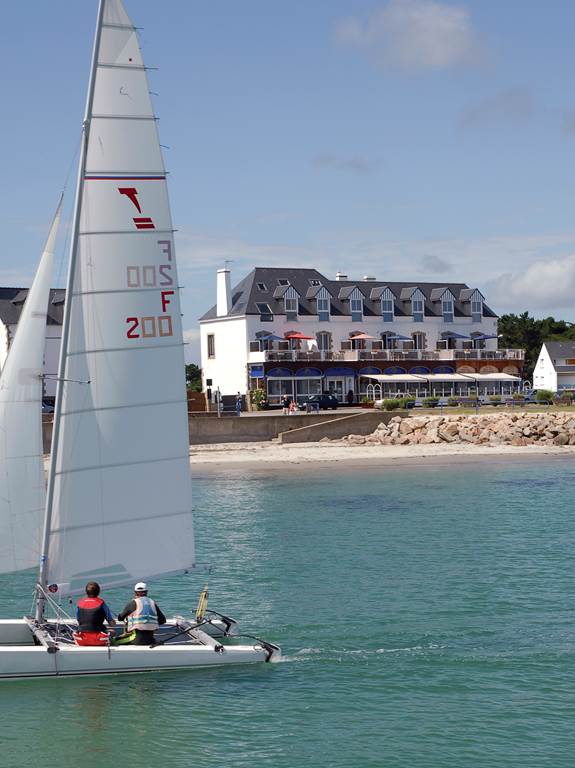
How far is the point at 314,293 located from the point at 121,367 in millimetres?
72916

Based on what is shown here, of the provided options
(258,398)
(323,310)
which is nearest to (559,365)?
(323,310)

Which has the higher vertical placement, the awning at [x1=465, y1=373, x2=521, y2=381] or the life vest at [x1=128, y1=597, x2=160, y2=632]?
the awning at [x1=465, y1=373, x2=521, y2=381]

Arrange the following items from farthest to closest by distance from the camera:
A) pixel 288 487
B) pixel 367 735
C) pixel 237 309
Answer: pixel 237 309 < pixel 288 487 < pixel 367 735

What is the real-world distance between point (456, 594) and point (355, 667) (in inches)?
261

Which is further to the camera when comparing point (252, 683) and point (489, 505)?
point (489, 505)

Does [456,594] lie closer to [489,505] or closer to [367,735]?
[367,735]

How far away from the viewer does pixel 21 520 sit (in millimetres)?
18859

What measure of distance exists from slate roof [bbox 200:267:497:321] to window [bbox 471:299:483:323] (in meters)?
0.43

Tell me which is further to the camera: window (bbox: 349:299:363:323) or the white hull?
window (bbox: 349:299:363:323)

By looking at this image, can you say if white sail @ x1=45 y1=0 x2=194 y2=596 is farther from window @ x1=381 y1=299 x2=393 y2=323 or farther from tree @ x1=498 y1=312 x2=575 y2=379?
tree @ x1=498 y1=312 x2=575 y2=379

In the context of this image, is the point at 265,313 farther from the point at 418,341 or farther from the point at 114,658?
the point at 114,658

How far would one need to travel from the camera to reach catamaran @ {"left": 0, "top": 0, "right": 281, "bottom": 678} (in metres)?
17.8

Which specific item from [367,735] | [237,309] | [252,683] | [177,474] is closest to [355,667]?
[252,683]

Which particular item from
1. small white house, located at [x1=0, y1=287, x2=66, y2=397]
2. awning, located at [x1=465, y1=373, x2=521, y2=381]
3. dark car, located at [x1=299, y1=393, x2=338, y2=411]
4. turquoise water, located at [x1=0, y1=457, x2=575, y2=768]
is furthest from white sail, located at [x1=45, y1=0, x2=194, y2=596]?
awning, located at [x1=465, y1=373, x2=521, y2=381]
